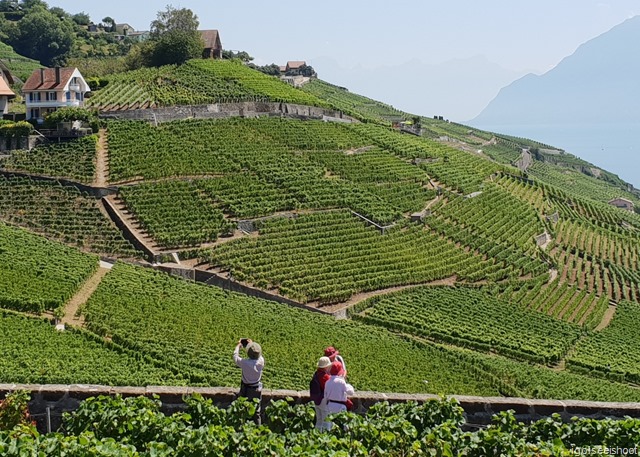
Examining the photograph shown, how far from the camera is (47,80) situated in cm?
5581

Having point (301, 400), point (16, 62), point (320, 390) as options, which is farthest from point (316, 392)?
point (16, 62)

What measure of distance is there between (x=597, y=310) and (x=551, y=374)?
15405 millimetres

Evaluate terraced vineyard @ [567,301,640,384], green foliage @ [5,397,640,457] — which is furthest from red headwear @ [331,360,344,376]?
terraced vineyard @ [567,301,640,384]

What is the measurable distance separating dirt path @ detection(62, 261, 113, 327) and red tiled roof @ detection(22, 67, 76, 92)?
2472cm

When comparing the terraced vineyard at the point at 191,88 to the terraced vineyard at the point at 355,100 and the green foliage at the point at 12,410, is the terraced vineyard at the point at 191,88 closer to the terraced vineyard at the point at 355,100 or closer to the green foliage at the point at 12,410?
the terraced vineyard at the point at 355,100

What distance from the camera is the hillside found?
2666cm

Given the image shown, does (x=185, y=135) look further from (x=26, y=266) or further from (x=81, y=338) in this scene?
(x=81, y=338)

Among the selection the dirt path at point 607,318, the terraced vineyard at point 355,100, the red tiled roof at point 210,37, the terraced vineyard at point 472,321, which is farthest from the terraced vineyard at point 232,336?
the terraced vineyard at point 355,100

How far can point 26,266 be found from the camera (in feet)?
102

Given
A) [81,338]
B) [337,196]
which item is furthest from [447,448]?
[337,196]

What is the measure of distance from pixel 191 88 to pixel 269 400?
57.0 m

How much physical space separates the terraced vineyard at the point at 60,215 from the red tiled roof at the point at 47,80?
14.3 metres

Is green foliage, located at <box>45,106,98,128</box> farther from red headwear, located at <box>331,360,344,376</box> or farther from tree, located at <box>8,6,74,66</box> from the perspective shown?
tree, located at <box>8,6,74,66</box>

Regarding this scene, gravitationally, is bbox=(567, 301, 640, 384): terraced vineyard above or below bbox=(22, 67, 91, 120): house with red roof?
below
